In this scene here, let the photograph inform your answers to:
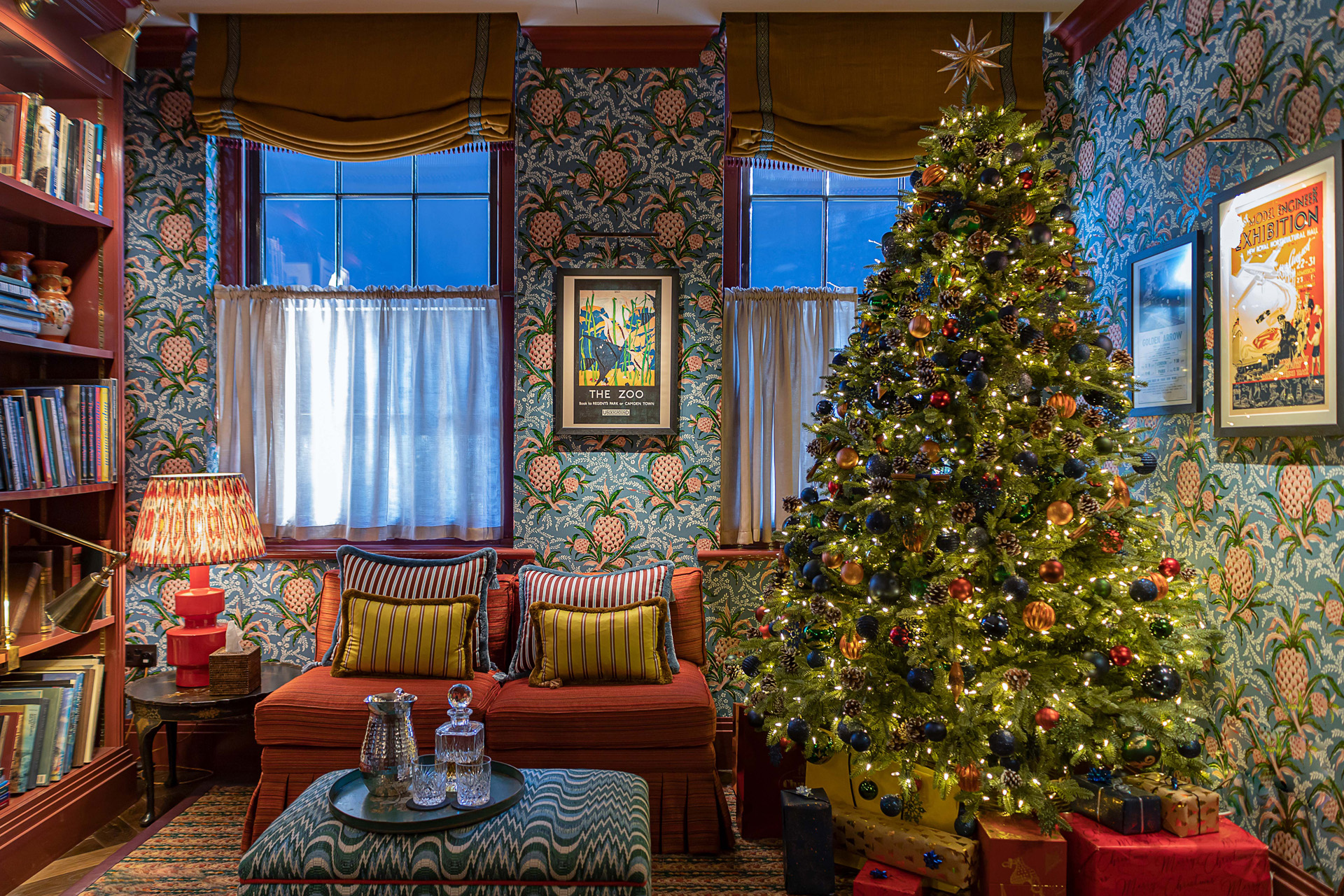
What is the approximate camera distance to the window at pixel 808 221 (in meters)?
3.58

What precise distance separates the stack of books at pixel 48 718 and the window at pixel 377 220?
1.78 meters

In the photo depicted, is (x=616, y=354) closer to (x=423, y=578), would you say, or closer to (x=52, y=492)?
(x=423, y=578)

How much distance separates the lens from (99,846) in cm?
265

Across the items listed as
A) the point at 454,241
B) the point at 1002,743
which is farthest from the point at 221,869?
the point at 454,241

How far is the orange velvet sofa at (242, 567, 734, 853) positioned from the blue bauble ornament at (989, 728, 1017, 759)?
0.92 meters

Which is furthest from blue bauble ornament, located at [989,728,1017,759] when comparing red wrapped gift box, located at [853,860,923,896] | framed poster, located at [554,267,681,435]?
framed poster, located at [554,267,681,435]

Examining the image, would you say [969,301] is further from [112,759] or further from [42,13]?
[112,759]

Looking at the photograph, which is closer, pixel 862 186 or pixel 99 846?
pixel 99 846

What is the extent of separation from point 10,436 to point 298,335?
114 cm

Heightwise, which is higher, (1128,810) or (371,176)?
(371,176)

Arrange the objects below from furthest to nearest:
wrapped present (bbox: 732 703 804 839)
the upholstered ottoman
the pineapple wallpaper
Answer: wrapped present (bbox: 732 703 804 839)
the pineapple wallpaper
the upholstered ottoman

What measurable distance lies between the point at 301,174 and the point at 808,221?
2365mm

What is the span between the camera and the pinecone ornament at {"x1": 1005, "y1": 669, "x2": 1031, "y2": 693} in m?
2.19

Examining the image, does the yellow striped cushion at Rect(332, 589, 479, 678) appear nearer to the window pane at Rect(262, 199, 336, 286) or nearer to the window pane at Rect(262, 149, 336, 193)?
the window pane at Rect(262, 199, 336, 286)
